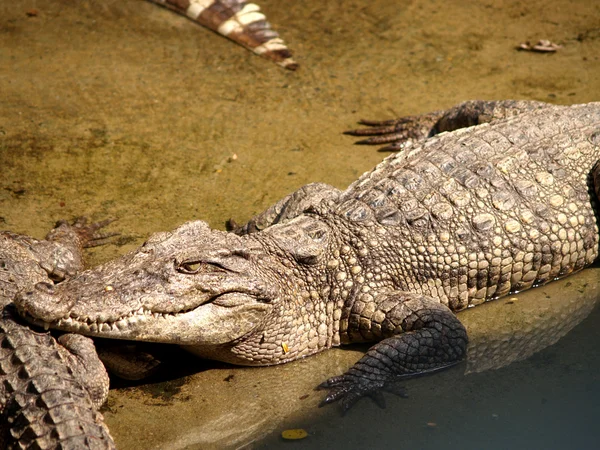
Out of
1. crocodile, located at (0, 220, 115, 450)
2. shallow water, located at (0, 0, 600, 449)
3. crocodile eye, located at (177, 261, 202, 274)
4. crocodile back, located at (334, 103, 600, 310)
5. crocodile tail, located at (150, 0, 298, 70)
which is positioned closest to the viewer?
crocodile, located at (0, 220, 115, 450)

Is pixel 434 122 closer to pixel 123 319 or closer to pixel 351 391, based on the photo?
pixel 351 391

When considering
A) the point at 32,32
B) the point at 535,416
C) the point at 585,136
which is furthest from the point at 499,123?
the point at 32,32

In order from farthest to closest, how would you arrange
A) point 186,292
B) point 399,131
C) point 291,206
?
point 399,131
point 291,206
point 186,292

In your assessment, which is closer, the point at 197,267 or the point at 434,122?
the point at 197,267

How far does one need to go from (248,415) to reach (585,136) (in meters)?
2.75

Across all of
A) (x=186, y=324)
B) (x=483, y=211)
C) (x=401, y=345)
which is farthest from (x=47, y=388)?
(x=483, y=211)

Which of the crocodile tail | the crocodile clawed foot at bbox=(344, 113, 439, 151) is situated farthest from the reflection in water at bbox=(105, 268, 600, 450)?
the crocodile tail

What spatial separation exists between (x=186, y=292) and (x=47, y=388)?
2.85ft

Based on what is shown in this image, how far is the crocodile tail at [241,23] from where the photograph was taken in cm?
733

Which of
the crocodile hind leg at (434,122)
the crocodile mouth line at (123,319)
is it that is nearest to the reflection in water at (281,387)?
the crocodile mouth line at (123,319)

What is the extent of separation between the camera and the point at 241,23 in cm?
757

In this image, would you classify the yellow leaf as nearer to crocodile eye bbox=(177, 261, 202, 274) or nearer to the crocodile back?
crocodile eye bbox=(177, 261, 202, 274)

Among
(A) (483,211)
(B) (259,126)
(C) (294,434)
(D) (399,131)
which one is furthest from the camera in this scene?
(B) (259,126)

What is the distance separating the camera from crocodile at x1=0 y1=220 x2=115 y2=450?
3.23 meters
